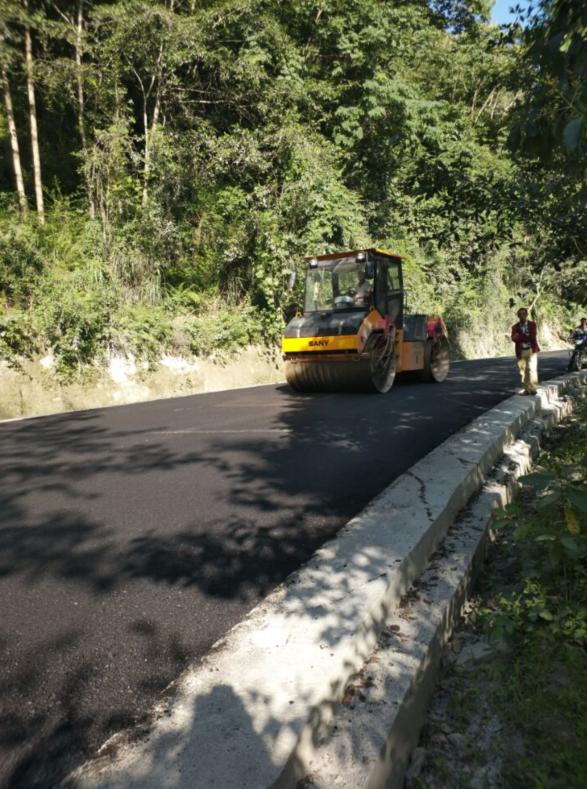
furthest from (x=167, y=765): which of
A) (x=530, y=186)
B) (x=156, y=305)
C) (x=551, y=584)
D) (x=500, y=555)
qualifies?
(x=156, y=305)

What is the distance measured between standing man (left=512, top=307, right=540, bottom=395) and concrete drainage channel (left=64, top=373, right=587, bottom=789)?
18.6 feet

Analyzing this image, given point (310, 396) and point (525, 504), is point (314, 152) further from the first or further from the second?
point (525, 504)

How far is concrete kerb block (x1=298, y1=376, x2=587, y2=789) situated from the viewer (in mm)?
1597

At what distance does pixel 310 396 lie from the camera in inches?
371

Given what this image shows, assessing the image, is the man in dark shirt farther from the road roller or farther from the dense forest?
the road roller

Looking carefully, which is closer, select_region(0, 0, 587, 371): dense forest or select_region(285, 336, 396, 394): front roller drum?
select_region(285, 336, 396, 394): front roller drum

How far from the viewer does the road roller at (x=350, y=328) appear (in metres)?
8.96

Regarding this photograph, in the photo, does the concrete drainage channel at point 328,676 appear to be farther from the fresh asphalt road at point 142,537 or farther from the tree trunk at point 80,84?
the tree trunk at point 80,84

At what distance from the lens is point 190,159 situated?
14430 millimetres

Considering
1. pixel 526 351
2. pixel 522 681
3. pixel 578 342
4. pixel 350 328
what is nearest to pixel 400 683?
pixel 522 681

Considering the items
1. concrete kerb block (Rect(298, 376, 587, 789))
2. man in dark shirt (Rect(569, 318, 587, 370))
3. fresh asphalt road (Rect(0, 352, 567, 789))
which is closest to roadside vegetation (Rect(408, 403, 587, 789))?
concrete kerb block (Rect(298, 376, 587, 789))

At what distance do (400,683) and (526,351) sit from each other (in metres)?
7.52

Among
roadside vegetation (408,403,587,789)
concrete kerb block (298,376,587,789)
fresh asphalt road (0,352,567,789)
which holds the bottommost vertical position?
roadside vegetation (408,403,587,789)

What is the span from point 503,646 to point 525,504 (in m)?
2.09
